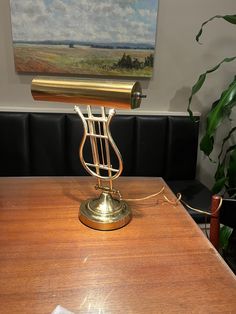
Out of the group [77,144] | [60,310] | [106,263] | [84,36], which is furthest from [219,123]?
[60,310]

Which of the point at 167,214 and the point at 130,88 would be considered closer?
the point at 130,88

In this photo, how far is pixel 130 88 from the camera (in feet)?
2.89

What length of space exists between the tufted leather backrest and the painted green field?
334mm

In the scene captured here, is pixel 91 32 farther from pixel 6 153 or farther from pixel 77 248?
pixel 77 248

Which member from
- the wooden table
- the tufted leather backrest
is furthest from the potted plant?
the wooden table

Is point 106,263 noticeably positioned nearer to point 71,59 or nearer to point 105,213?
point 105,213

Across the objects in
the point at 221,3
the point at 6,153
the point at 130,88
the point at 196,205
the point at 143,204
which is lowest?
the point at 196,205

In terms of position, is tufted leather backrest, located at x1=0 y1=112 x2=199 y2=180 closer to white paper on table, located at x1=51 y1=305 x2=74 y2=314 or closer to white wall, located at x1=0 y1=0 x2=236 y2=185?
white wall, located at x1=0 y1=0 x2=236 y2=185

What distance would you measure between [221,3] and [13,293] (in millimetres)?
2292

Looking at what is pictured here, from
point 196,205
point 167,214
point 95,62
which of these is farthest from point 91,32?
point 167,214

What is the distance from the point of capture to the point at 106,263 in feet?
2.62

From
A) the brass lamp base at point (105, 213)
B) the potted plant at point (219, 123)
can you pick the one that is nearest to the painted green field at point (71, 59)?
the potted plant at point (219, 123)

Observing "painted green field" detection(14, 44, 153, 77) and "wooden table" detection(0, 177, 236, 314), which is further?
"painted green field" detection(14, 44, 153, 77)

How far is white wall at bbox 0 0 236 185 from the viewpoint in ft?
7.04
